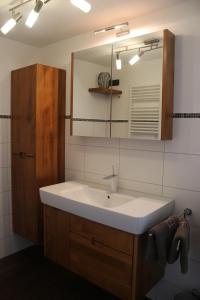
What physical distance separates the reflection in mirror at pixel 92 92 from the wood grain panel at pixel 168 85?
545 millimetres

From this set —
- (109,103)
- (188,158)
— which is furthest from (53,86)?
(188,158)

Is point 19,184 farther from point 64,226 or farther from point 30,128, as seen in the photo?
point 64,226

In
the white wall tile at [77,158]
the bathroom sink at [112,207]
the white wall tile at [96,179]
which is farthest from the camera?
the white wall tile at [77,158]

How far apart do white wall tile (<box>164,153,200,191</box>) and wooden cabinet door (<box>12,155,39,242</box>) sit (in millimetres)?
1252

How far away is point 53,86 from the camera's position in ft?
8.22

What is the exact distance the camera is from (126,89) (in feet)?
6.95

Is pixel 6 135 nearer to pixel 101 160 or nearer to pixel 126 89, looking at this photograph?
pixel 101 160

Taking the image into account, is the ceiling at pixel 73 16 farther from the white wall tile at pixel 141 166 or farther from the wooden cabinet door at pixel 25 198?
the wooden cabinet door at pixel 25 198

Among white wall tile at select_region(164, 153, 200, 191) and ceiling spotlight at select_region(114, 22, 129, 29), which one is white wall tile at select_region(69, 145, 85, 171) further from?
ceiling spotlight at select_region(114, 22, 129, 29)

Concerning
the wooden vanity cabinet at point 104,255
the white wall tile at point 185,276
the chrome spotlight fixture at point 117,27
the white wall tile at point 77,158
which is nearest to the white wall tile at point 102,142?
the white wall tile at point 77,158

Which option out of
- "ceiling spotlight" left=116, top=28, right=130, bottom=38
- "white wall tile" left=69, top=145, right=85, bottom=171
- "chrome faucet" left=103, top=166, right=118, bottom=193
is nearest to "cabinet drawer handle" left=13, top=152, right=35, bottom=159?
"white wall tile" left=69, top=145, right=85, bottom=171

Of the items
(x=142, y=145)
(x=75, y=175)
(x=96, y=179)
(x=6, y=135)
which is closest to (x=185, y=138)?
(x=142, y=145)

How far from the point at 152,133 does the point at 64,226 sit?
1003 millimetres

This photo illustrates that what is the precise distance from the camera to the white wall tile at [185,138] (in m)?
1.81
